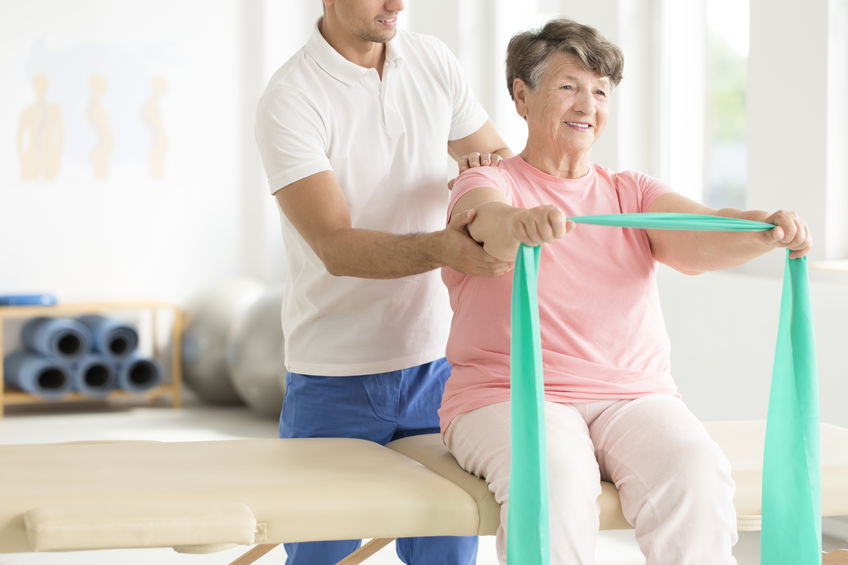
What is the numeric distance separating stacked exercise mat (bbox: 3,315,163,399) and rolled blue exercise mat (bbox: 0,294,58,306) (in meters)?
0.09

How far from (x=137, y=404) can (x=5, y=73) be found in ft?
6.27

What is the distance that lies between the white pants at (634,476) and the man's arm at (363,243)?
266 mm

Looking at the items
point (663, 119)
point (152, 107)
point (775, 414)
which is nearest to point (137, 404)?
point (152, 107)

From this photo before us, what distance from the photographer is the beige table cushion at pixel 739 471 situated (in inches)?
67.3

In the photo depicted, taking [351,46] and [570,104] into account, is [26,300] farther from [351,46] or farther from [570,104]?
[570,104]

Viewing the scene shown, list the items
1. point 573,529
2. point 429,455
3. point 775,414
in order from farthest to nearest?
point 429,455
point 775,414
point 573,529

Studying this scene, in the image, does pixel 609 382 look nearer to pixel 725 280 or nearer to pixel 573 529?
pixel 573 529

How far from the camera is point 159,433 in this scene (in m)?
5.08

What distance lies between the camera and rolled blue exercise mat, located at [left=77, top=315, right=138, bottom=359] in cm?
556

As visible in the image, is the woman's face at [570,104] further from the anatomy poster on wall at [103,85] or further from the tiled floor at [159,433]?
the anatomy poster on wall at [103,85]

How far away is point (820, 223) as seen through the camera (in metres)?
3.71

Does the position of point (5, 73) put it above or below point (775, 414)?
above

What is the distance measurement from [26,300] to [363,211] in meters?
3.88

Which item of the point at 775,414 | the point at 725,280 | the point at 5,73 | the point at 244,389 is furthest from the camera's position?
the point at 5,73
